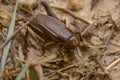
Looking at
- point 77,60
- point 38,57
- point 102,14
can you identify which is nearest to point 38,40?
point 38,57

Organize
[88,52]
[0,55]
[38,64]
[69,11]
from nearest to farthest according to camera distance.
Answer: [38,64], [0,55], [88,52], [69,11]

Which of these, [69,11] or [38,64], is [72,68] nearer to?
[38,64]

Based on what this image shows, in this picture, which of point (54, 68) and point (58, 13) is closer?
point (54, 68)

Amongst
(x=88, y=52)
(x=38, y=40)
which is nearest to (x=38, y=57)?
(x=38, y=40)

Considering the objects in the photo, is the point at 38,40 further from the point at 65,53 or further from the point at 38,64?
the point at 38,64

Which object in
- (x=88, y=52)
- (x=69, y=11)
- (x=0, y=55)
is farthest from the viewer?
(x=69, y=11)

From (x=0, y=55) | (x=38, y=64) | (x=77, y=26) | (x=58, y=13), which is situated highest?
(x=58, y=13)

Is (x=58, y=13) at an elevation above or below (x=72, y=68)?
above
